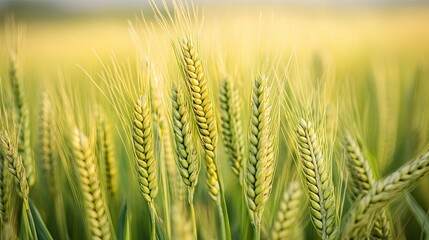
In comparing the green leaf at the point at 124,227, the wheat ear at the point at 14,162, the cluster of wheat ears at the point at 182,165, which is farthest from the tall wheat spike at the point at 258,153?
the wheat ear at the point at 14,162

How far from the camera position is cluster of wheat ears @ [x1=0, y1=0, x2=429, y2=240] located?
768 mm

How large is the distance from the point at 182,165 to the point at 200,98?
11 cm

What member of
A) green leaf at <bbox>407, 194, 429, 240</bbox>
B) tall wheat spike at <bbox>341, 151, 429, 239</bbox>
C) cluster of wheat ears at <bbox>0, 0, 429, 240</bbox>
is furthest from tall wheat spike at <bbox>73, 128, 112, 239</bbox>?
green leaf at <bbox>407, 194, 429, 240</bbox>

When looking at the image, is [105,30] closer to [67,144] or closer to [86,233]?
[67,144]

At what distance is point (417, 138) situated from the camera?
103 centimetres

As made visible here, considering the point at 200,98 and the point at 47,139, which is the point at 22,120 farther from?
the point at 200,98

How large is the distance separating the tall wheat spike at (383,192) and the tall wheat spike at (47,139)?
570 millimetres

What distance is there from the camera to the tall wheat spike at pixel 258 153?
760 mm

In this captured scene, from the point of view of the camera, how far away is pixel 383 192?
2.31ft

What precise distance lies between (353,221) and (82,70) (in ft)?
1.90

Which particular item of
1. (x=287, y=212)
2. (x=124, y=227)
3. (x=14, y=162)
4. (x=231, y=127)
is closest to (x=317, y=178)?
(x=287, y=212)

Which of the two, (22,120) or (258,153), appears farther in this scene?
(22,120)

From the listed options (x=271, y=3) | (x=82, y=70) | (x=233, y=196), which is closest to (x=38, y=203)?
(x=82, y=70)

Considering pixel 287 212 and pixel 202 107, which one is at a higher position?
pixel 202 107
